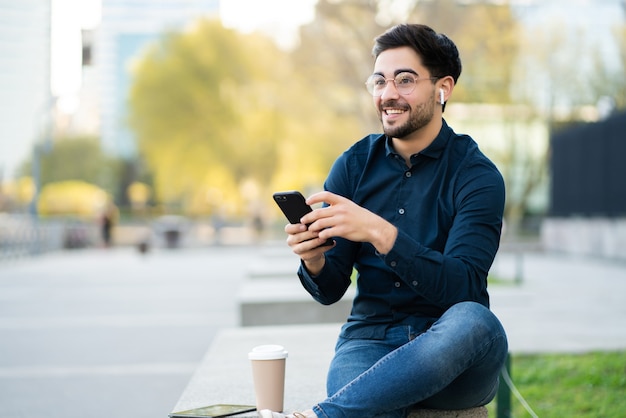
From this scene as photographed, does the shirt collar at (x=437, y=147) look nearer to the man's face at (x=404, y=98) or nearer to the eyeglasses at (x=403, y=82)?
the man's face at (x=404, y=98)

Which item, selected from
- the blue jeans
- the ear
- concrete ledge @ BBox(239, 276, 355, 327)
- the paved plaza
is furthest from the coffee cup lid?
concrete ledge @ BBox(239, 276, 355, 327)

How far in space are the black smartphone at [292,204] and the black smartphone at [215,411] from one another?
31.2 inches

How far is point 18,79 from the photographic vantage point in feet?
502

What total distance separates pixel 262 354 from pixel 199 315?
8834mm

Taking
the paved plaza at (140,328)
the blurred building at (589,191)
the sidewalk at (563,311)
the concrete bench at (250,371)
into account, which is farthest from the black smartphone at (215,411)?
the blurred building at (589,191)

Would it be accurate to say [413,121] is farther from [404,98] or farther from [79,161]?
[79,161]

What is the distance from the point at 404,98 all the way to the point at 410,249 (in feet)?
2.19

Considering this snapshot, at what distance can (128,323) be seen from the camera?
1126 centimetres

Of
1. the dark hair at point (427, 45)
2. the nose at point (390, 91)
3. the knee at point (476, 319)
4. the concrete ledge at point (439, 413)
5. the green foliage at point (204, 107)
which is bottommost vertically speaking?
the concrete ledge at point (439, 413)

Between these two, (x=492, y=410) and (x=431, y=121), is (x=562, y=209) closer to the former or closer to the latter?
(x=492, y=410)

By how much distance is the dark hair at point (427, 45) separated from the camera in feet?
11.1

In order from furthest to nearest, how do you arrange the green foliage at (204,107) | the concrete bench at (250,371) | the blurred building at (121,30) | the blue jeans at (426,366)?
the blurred building at (121,30), the green foliage at (204,107), the concrete bench at (250,371), the blue jeans at (426,366)

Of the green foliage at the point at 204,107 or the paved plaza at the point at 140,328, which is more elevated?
the green foliage at the point at 204,107

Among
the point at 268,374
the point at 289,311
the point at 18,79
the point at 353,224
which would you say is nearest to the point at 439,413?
the point at 268,374
